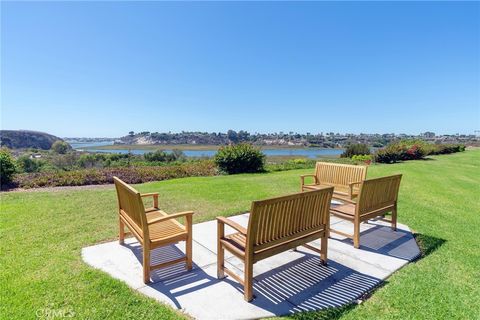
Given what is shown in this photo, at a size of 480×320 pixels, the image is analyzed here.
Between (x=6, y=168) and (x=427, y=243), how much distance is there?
13.4 meters

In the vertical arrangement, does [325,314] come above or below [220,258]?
below

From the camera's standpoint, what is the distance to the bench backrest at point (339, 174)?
5.86m

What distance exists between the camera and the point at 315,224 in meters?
3.30

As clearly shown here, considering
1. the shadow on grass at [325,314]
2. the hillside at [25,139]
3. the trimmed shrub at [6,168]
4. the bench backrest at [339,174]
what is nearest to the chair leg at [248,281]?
the shadow on grass at [325,314]

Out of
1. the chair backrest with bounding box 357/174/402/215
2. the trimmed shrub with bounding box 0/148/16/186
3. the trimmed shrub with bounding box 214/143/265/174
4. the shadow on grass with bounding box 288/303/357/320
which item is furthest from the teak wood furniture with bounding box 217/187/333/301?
the trimmed shrub with bounding box 0/148/16/186

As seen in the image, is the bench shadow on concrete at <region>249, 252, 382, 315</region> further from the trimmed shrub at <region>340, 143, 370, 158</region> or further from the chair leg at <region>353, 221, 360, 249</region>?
the trimmed shrub at <region>340, 143, 370, 158</region>

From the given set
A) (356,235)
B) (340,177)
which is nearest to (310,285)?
(356,235)

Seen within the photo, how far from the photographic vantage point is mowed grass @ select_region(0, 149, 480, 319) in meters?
2.50

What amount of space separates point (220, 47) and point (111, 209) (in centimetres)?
1512

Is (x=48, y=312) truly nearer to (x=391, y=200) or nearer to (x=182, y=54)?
(x=391, y=200)

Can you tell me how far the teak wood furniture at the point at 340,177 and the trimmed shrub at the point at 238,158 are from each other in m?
7.03

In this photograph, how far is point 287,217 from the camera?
2916mm

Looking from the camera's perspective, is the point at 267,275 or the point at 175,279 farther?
the point at 267,275

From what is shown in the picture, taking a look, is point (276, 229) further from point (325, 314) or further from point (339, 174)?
point (339, 174)
